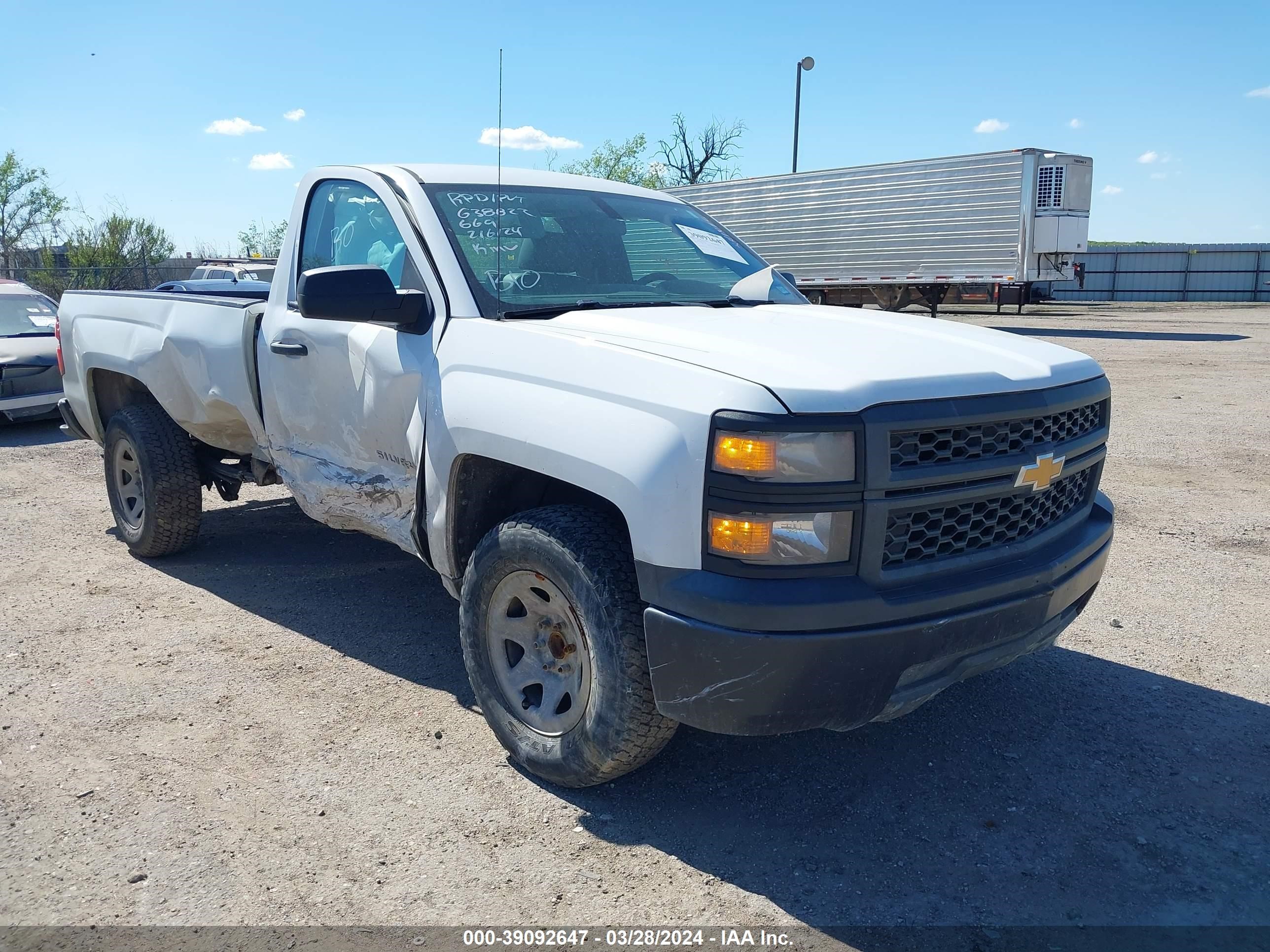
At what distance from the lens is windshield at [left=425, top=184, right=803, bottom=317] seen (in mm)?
3693

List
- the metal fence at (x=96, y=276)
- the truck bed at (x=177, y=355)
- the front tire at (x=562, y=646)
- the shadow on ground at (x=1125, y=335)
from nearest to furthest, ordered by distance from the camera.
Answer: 1. the front tire at (x=562, y=646)
2. the truck bed at (x=177, y=355)
3. the shadow on ground at (x=1125, y=335)
4. the metal fence at (x=96, y=276)

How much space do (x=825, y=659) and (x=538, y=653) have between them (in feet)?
3.41

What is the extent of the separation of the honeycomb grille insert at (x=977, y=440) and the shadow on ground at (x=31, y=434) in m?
9.71

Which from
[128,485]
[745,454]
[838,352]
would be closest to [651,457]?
[745,454]

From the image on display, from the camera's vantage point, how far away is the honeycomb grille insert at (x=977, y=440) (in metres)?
2.71

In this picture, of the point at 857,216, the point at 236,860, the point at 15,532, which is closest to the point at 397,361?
the point at 236,860

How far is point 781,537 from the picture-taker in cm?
263

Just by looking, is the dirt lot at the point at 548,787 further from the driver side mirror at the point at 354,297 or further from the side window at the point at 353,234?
the side window at the point at 353,234

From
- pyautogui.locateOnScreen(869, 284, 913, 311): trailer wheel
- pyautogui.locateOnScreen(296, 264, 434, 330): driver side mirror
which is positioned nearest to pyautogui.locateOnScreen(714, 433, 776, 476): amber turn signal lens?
pyautogui.locateOnScreen(296, 264, 434, 330): driver side mirror

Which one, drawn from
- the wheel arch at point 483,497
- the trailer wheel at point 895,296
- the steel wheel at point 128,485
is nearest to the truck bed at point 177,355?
the steel wheel at point 128,485

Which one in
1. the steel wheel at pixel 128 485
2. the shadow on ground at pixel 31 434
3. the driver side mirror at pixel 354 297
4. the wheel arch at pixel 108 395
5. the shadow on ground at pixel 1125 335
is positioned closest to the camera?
the driver side mirror at pixel 354 297

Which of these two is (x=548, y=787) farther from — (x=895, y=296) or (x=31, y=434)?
(x=895, y=296)

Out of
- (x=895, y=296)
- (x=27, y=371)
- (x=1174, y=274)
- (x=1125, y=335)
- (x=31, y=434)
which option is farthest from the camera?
(x=1174, y=274)

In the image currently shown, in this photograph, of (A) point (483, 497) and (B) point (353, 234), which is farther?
(B) point (353, 234)
